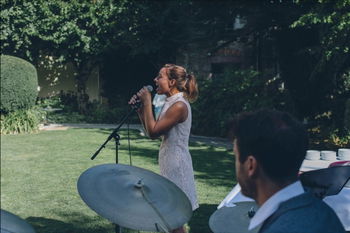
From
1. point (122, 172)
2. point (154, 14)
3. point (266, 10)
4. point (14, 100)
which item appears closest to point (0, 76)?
point (14, 100)

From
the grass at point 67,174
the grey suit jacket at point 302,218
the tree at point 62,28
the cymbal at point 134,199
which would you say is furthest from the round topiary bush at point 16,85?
the grey suit jacket at point 302,218

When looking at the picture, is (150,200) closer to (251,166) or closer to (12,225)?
(12,225)

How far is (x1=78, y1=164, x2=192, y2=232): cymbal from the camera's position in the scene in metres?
2.66

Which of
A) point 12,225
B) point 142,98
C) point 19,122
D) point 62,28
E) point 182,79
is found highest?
point 62,28

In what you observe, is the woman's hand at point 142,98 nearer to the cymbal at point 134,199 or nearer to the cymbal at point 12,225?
the cymbal at point 134,199

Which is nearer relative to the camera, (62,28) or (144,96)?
(144,96)

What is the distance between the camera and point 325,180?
284 centimetres

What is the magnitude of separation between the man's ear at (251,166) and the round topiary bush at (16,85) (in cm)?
1449

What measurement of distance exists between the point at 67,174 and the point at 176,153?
5284mm

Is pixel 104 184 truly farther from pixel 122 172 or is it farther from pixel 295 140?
pixel 295 140

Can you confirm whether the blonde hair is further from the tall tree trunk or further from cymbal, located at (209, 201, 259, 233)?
the tall tree trunk

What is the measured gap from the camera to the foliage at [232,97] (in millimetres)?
13789

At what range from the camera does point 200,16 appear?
47.2 ft

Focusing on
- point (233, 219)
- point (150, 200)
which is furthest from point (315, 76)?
point (150, 200)
